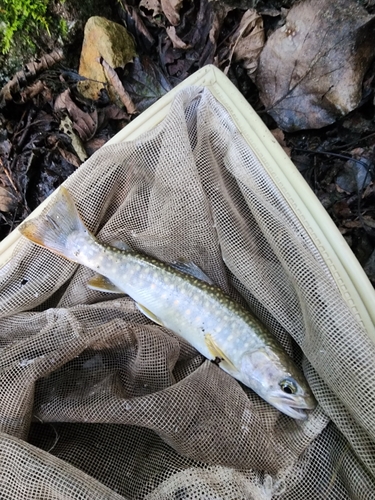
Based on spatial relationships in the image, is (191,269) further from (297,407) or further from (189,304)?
(297,407)

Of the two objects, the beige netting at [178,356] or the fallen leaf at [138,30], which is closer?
the beige netting at [178,356]

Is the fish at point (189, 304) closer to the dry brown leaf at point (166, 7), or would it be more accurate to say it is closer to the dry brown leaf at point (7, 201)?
the dry brown leaf at point (7, 201)

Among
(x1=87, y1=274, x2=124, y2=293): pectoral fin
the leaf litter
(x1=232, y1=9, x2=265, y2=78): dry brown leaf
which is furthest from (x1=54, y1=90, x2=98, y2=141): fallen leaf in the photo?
(x1=87, y1=274, x2=124, y2=293): pectoral fin

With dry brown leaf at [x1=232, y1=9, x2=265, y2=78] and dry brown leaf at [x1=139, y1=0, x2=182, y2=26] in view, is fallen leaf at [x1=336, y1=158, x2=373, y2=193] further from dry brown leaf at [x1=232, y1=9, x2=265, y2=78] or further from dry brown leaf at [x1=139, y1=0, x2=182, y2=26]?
dry brown leaf at [x1=139, y1=0, x2=182, y2=26]

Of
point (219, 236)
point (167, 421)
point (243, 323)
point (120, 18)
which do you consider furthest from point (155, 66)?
point (167, 421)

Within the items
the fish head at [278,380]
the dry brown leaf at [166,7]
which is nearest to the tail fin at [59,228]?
the fish head at [278,380]

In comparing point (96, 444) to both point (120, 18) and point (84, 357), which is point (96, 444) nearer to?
point (84, 357)

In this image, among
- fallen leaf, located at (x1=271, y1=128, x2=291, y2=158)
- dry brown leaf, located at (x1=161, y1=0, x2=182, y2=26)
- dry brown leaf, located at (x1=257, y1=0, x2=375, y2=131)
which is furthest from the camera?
dry brown leaf, located at (x1=161, y1=0, x2=182, y2=26)
